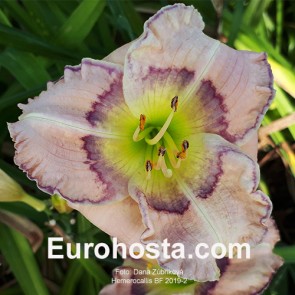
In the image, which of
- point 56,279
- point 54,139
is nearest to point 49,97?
point 54,139

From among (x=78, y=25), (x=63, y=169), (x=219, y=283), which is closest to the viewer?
(x=63, y=169)

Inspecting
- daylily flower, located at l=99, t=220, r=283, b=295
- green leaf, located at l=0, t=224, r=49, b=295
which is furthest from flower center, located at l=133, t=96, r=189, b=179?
green leaf, located at l=0, t=224, r=49, b=295

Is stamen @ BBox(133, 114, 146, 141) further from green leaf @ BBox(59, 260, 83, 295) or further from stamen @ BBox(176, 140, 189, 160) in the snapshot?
green leaf @ BBox(59, 260, 83, 295)

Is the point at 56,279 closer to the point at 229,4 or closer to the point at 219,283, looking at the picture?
the point at 219,283

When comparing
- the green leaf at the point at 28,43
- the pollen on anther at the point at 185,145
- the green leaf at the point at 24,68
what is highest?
the green leaf at the point at 28,43

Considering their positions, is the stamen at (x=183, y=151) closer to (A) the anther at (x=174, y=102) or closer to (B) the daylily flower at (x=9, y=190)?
(A) the anther at (x=174, y=102)

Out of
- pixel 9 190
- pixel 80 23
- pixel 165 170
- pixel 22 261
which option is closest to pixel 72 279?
pixel 22 261

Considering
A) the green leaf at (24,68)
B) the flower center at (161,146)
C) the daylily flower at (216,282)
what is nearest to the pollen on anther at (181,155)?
the flower center at (161,146)

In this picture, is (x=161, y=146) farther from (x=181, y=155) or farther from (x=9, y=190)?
(x=9, y=190)
